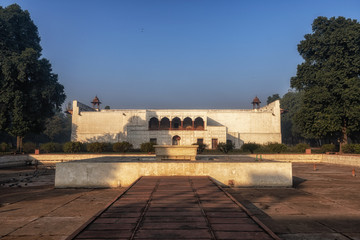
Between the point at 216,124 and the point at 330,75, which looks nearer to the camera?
the point at 330,75

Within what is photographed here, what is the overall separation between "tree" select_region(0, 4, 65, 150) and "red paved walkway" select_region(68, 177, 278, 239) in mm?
22916

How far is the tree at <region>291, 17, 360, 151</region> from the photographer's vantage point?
2381cm

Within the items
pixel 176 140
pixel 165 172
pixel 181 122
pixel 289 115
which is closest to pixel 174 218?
pixel 165 172

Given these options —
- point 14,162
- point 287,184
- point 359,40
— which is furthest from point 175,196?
point 359,40

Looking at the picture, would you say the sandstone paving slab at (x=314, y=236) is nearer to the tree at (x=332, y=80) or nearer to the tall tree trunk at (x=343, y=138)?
the tree at (x=332, y=80)

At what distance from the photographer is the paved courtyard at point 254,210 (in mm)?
5055

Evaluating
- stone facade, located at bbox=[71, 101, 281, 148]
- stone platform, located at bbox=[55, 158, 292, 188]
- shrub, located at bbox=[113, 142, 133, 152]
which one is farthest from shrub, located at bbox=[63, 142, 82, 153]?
stone platform, located at bbox=[55, 158, 292, 188]

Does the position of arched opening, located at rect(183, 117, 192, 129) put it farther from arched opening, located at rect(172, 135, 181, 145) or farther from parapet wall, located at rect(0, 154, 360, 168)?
parapet wall, located at rect(0, 154, 360, 168)

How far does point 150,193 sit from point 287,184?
653 centimetres

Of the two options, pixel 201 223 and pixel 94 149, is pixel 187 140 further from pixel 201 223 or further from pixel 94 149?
pixel 201 223

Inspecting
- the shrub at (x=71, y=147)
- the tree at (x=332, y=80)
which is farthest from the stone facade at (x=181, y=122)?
the tree at (x=332, y=80)

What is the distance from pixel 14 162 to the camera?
20.7 meters

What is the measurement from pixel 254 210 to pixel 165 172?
14.9 ft

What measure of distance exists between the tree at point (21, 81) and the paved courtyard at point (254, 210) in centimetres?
1687
